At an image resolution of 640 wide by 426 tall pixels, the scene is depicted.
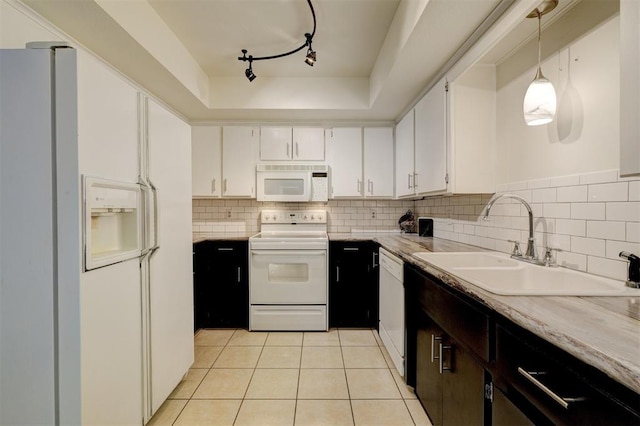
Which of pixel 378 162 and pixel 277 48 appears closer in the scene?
pixel 277 48

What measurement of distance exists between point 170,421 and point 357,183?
248 centimetres

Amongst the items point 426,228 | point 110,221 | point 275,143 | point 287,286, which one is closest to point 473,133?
point 426,228

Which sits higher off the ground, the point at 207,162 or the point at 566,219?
the point at 207,162

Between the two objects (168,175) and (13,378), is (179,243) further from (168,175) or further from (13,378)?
(13,378)

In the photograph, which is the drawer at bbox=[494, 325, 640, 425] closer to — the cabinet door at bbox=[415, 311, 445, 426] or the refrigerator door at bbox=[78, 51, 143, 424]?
the cabinet door at bbox=[415, 311, 445, 426]

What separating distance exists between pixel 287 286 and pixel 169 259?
4.16ft

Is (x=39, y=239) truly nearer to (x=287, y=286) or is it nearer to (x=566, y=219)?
(x=287, y=286)

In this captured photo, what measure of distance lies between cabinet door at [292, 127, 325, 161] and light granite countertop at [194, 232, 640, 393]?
2.23 m

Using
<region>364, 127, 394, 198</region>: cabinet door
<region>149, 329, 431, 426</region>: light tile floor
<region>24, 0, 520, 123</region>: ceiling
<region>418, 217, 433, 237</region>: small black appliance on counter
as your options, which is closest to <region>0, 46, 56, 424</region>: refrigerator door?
<region>24, 0, 520, 123</region>: ceiling

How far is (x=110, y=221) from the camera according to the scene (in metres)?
1.28

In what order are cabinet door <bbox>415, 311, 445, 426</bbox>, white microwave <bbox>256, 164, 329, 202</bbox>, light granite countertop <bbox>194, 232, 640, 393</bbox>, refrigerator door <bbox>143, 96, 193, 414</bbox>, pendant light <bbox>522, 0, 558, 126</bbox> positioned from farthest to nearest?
white microwave <bbox>256, 164, 329, 202</bbox> → refrigerator door <bbox>143, 96, 193, 414</bbox> → cabinet door <bbox>415, 311, 445, 426</bbox> → pendant light <bbox>522, 0, 558, 126</bbox> → light granite countertop <bbox>194, 232, 640, 393</bbox>

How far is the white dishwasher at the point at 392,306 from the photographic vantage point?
6.00 feet

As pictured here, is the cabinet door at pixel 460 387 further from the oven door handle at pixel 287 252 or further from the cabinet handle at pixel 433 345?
the oven door handle at pixel 287 252

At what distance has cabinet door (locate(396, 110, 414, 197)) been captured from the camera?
2.51m
